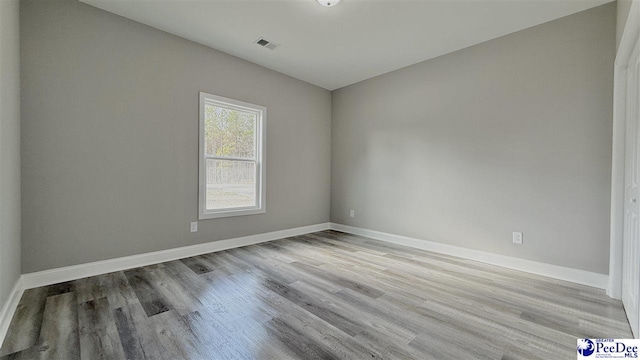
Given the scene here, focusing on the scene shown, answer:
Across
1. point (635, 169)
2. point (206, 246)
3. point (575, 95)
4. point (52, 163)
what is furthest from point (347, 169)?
point (52, 163)

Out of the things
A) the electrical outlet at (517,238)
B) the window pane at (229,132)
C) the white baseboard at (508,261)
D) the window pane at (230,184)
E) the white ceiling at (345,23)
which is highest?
the white ceiling at (345,23)

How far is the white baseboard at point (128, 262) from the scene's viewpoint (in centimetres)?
237

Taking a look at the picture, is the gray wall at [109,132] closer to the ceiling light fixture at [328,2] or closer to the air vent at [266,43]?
the air vent at [266,43]

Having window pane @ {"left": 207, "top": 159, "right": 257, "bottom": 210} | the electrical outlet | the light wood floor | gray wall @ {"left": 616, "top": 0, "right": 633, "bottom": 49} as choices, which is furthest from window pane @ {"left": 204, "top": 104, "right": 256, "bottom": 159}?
gray wall @ {"left": 616, "top": 0, "right": 633, "bottom": 49}

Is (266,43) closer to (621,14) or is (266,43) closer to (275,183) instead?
(275,183)

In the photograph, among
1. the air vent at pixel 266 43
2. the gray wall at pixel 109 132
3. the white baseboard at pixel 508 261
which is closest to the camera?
the gray wall at pixel 109 132

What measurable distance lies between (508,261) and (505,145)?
4.35 feet

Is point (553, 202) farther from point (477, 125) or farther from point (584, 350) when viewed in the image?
point (584, 350)

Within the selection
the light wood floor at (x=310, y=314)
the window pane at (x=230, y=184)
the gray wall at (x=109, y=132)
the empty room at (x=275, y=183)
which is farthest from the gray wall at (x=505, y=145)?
the gray wall at (x=109, y=132)

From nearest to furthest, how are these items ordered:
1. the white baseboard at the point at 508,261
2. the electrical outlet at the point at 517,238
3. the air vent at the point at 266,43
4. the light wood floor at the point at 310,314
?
the light wood floor at the point at 310,314 < the white baseboard at the point at 508,261 < the electrical outlet at the point at 517,238 < the air vent at the point at 266,43

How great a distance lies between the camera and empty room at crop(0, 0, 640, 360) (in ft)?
5.77

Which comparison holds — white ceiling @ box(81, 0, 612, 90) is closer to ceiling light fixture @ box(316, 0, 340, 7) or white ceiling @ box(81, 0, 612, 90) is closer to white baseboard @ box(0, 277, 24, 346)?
ceiling light fixture @ box(316, 0, 340, 7)

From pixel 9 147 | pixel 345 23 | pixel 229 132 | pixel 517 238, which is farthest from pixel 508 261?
pixel 9 147

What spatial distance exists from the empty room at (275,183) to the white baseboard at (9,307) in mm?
21
